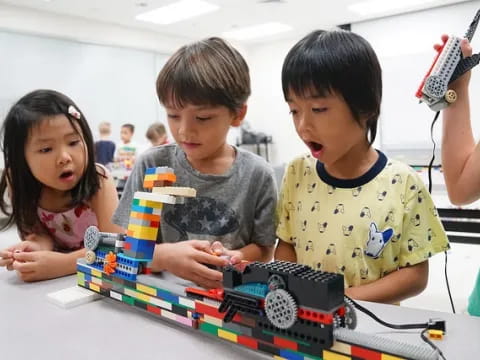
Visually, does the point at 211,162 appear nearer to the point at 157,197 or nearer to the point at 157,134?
the point at 157,197

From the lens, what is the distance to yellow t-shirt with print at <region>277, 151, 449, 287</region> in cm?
82

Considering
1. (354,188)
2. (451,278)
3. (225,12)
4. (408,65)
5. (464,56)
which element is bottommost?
(451,278)

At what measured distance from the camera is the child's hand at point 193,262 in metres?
0.72

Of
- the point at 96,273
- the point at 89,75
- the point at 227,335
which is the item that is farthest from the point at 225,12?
the point at 227,335

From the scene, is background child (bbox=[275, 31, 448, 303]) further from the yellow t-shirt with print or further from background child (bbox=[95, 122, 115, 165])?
background child (bbox=[95, 122, 115, 165])

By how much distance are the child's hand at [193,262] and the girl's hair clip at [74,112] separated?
456 mm

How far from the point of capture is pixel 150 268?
79 cm

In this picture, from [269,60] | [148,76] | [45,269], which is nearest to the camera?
[45,269]

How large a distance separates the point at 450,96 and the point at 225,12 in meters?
5.44

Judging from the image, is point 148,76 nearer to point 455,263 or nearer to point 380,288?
point 455,263

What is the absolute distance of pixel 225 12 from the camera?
586 cm

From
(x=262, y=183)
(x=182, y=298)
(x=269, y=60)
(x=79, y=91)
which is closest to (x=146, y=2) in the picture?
(x=79, y=91)

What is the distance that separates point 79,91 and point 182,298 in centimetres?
613

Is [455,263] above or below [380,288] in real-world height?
below
